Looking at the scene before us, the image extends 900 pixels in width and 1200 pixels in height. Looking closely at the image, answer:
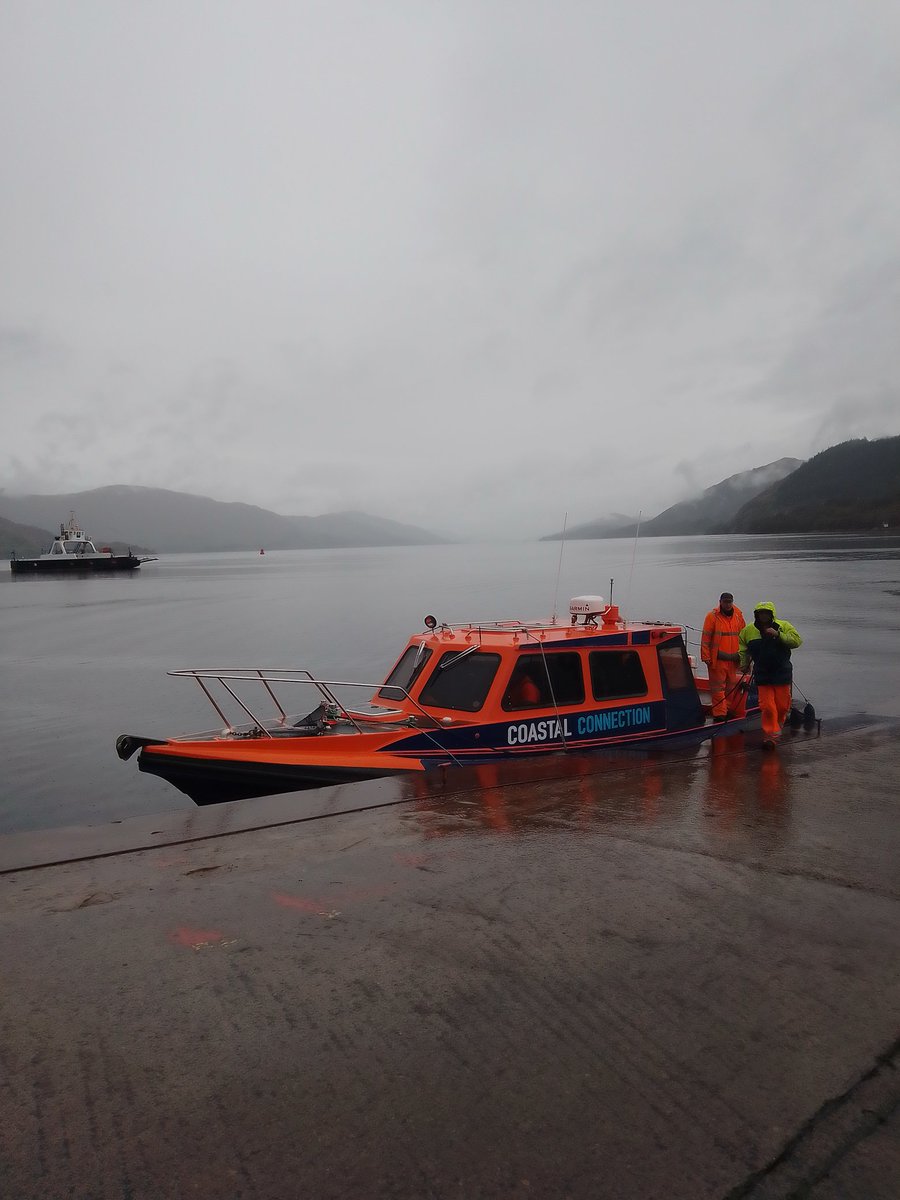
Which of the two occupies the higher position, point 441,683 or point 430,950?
point 441,683

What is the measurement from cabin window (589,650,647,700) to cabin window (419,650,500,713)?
134cm

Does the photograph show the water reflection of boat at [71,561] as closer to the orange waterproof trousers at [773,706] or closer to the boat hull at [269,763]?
the boat hull at [269,763]

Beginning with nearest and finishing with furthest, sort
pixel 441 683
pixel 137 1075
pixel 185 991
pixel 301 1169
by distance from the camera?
pixel 301 1169 → pixel 137 1075 → pixel 185 991 → pixel 441 683

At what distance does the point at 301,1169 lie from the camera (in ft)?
8.38

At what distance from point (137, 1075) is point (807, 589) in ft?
167

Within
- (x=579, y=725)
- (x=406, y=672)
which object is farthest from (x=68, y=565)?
(x=579, y=725)

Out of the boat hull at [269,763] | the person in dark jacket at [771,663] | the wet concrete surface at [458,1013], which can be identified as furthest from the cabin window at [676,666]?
the wet concrete surface at [458,1013]

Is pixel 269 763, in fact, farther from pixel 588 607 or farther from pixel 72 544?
pixel 72 544

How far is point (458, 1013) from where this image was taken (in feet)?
11.1

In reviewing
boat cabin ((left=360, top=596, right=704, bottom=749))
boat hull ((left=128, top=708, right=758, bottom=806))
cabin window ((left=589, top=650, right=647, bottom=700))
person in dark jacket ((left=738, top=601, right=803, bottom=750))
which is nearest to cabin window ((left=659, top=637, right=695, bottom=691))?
boat cabin ((left=360, top=596, right=704, bottom=749))

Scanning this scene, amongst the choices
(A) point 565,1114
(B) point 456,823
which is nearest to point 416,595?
(B) point 456,823

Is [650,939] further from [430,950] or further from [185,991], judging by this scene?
[185,991]

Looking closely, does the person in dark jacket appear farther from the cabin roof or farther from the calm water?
the calm water

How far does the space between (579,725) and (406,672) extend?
2.32 meters
